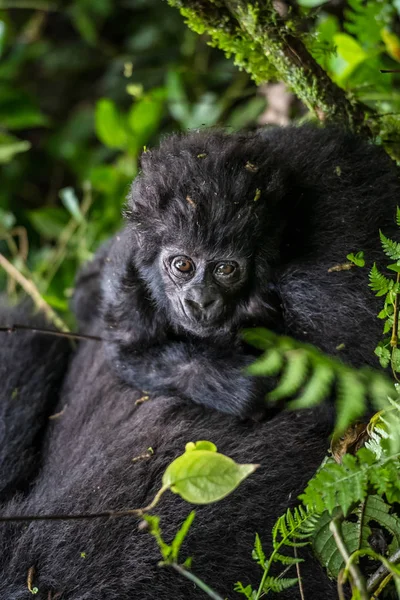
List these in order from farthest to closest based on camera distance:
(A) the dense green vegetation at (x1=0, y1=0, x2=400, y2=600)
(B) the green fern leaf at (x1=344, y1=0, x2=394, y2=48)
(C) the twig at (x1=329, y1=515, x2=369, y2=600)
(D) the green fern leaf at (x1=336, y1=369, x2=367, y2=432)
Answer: (B) the green fern leaf at (x1=344, y1=0, x2=394, y2=48) → (A) the dense green vegetation at (x1=0, y1=0, x2=400, y2=600) → (D) the green fern leaf at (x1=336, y1=369, x2=367, y2=432) → (C) the twig at (x1=329, y1=515, x2=369, y2=600)

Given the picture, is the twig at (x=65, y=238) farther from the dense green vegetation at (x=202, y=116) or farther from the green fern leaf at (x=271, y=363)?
the green fern leaf at (x=271, y=363)

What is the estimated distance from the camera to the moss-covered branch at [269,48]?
2.18 meters

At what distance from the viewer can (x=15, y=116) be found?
12.5 feet

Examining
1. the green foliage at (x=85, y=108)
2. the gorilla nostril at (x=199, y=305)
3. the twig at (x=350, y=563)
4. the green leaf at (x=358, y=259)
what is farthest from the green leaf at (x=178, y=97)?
the twig at (x=350, y=563)

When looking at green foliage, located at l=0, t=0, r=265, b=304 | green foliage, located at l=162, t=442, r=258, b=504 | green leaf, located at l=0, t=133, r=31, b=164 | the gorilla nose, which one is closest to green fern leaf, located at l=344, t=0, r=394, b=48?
green foliage, located at l=0, t=0, r=265, b=304

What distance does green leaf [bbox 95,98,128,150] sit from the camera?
3605 mm

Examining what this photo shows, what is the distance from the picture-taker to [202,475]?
158cm

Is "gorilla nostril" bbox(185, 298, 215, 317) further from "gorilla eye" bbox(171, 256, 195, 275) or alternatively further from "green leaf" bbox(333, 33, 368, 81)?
"green leaf" bbox(333, 33, 368, 81)

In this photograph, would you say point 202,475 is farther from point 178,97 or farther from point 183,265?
point 178,97

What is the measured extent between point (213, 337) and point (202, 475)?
78 cm

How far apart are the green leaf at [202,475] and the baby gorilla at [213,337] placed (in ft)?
1.84

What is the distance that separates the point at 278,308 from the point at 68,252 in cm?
183

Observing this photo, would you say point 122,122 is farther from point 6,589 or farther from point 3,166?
point 6,589

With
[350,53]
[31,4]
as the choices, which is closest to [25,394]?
[350,53]
